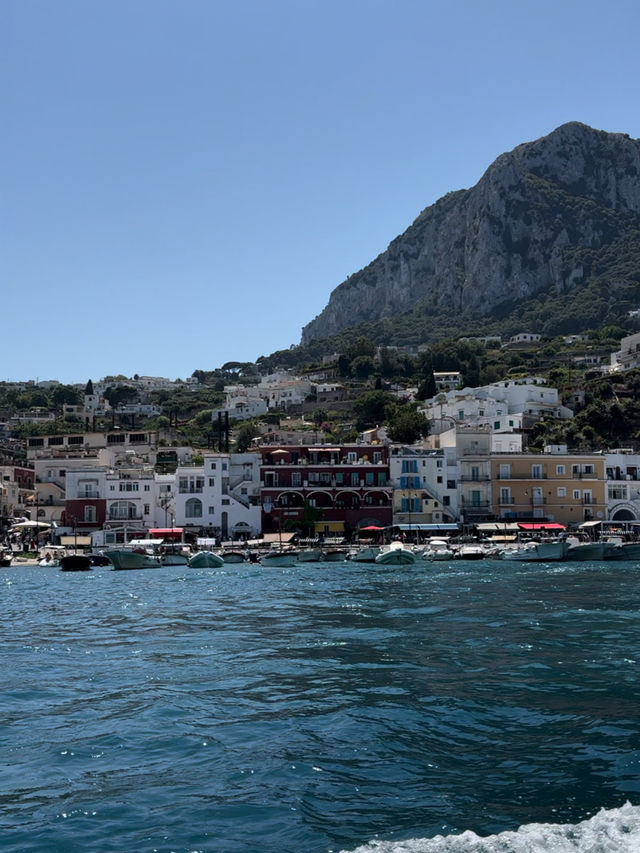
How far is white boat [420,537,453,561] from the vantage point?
199 feet

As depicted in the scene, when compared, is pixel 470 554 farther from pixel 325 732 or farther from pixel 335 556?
pixel 325 732

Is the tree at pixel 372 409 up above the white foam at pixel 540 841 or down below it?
above

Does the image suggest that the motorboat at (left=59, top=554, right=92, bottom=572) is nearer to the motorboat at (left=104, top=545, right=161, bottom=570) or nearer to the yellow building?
the motorboat at (left=104, top=545, right=161, bottom=570)

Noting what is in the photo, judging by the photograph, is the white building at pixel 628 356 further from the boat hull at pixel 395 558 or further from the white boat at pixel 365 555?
the boat hull at pixel 395 558

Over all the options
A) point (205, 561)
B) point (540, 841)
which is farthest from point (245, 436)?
point (540, 841)

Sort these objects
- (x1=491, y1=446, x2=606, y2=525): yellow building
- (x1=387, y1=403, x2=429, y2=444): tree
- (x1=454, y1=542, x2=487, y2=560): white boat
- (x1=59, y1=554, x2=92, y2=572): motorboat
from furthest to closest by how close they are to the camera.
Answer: (x1=387, y1=403, x2=429, y2=444): tree, (x1=491, y1=446, x2=606, y2=525): yellow building, (x1=454, y1=542, x2=487, y2=560): white boat, (x1=59, y1=554, x2=92, y2=572): motorboat

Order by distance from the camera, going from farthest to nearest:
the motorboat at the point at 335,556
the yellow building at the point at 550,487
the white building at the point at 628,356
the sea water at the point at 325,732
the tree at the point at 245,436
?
the white building at the point at 628,356, the tree at the point at 245,436, the yellow building at the point at 550,487, the motorboat at the point at 335,556, the sea water at the point at 325,732

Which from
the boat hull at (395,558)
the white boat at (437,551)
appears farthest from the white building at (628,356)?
the boat hull at (395,558)

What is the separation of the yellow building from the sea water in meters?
46.6

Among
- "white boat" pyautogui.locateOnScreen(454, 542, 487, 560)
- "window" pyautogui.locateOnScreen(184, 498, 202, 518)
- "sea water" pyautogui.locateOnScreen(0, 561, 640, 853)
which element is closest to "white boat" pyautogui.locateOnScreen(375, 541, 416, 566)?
"white boat" pyautogui.locateOnScreen(454, 542, 487, 560)

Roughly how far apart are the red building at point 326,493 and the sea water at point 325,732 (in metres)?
45.3

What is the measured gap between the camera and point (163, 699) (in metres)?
17.5

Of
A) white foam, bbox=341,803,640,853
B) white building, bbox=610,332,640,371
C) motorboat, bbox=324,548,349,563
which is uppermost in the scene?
white building, bbox=610,332,640,371

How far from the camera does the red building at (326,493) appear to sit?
7612cm
